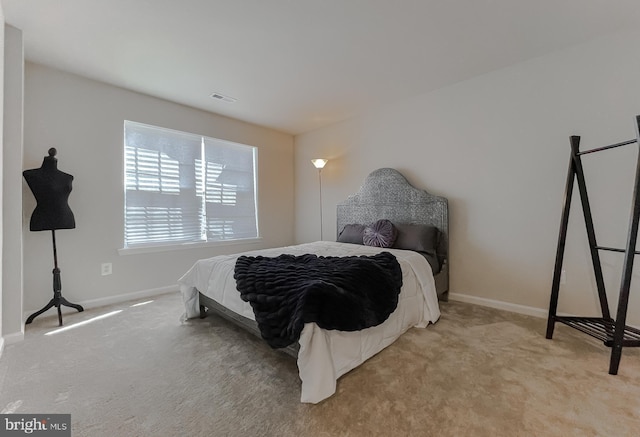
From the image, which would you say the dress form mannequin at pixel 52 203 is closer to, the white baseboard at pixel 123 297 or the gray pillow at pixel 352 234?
the white baseboard at pixel 123 297

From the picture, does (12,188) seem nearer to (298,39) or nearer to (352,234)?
(298,39)

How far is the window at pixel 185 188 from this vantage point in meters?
3.20

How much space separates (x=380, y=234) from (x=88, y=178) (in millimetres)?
3182

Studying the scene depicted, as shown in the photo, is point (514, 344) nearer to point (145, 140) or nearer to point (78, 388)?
point (78, 388)

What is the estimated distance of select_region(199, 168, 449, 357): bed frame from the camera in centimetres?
302

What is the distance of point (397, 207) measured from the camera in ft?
11.1

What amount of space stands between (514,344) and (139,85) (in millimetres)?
4265

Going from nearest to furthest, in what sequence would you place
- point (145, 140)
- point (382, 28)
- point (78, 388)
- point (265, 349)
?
point (78, 388), point (265, 349), point (382, 28), point (145, 140)

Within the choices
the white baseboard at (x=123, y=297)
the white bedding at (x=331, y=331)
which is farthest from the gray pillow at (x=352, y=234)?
the white baseboard at (x=123, y=297)

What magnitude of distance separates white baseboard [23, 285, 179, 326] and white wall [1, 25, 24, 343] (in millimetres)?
551

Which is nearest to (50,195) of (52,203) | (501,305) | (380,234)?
(52,203)

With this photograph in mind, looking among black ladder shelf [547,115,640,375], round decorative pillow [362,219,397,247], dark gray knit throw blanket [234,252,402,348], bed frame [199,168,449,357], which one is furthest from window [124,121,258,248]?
black ladder shelf [547,115,640,375]

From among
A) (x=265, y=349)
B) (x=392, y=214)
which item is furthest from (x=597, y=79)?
(x=265, y=349)

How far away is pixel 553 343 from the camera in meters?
2.02
